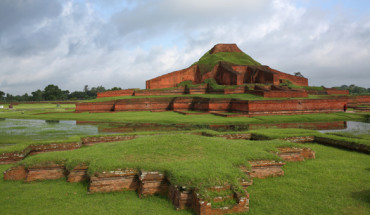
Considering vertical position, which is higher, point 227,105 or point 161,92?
point 161,92

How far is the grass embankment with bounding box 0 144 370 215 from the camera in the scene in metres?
3.41

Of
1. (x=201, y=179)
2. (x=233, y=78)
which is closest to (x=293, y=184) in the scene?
(x=201, y=179)

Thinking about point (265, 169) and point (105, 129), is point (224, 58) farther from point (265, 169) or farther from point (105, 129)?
point (265, 169)

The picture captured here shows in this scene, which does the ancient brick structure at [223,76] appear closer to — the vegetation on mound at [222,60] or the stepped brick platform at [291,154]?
the vegetation on mound at [222,60]

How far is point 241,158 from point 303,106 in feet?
49.3

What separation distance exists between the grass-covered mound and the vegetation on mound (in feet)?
77.9

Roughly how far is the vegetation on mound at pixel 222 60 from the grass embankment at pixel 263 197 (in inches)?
966

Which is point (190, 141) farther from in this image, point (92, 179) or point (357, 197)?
point (357, 197)

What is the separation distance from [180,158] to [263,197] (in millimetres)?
1489

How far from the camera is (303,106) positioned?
17.8 m

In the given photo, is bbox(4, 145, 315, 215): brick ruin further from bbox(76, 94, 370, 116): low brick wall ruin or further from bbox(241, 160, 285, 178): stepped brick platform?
bbox(76, 94, 370, 116): low brick wall ruin

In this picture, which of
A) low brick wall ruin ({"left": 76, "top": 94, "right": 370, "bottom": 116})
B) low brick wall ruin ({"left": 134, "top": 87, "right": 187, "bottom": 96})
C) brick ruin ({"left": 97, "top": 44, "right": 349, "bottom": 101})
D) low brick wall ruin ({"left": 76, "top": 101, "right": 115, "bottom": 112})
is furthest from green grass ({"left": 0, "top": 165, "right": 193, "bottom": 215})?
low brick wall ruin ({"left": 134, "top": 87, "right": 187, "bottom": 96})

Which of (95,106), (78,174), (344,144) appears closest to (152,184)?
(78,174)

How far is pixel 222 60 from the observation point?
29891 mm
